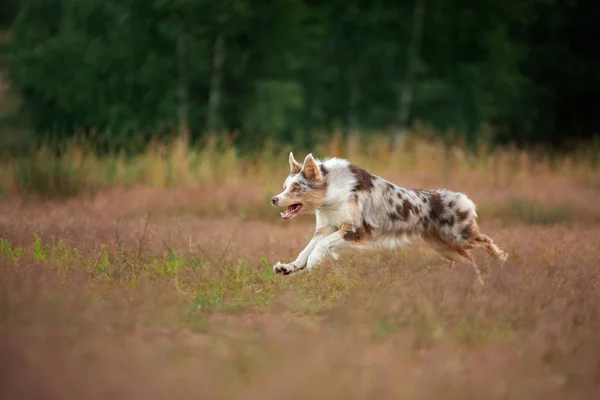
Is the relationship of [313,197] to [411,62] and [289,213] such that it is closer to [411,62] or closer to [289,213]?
[289,213]

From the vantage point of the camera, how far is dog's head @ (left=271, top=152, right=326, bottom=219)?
8.90m

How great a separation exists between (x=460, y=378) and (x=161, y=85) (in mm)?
23807

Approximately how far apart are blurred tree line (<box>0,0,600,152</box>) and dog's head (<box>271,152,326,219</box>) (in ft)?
51.5

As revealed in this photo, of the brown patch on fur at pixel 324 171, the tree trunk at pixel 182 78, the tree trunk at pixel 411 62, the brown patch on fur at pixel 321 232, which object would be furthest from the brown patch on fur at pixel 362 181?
the tree trunk at pixel 411 62

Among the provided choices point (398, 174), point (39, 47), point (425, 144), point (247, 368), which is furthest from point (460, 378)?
point (39, 47)

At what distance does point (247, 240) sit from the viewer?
1105 centimetres

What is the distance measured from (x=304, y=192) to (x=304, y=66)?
71.5 ft

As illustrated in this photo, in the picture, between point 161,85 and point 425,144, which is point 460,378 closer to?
point 425,144

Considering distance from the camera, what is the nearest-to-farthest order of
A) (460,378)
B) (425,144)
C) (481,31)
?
1. (460,378)
2. (425,144)
3. (481,31)

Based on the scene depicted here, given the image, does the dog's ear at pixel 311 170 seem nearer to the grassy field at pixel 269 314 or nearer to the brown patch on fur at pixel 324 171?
the brown patch on fur at pixel 324 171

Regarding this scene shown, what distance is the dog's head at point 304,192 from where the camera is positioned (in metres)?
8.90

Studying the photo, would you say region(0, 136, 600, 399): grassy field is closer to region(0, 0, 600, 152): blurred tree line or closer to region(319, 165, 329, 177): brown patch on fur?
region(319, 165, 329, 177): brown patch on fur

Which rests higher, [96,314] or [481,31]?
[481,31]

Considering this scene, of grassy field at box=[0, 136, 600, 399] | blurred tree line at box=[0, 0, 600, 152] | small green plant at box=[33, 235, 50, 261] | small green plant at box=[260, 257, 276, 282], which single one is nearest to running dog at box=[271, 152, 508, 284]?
small green plant at box=[260, 257, 276, 282]
